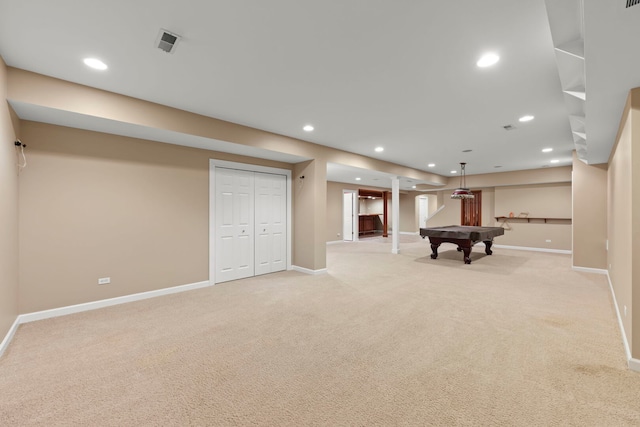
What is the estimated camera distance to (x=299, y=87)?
2926 millimetres

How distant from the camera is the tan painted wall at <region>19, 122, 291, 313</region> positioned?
3107 millimetres

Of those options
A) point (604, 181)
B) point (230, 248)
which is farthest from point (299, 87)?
point (604, 181)

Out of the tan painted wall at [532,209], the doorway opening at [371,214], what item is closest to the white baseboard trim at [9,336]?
the tan painted wall at [532,209]

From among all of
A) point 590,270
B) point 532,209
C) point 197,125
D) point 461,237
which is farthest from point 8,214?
point 532,209

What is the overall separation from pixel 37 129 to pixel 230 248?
2859 mm

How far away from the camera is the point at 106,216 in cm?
354

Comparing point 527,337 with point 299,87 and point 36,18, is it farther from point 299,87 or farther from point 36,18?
point 36,18

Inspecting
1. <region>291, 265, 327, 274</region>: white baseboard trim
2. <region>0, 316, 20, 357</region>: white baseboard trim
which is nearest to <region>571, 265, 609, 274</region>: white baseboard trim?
<region>291, 265, 327, 274</region>: white baseboard trim

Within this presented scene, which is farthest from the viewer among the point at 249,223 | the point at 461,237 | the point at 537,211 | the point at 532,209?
the point at 532,209

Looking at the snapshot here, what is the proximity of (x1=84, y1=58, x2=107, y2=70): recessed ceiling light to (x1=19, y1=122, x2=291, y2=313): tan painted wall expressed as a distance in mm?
1284

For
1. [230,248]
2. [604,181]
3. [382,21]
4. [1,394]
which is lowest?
[1,394]

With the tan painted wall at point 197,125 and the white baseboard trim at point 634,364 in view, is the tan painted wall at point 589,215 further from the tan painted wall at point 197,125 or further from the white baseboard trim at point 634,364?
the white baseboard trim at point 634,364

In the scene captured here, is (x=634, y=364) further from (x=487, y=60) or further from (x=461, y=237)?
(x=461, y=237)

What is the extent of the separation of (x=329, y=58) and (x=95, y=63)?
6.99ft
